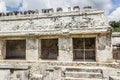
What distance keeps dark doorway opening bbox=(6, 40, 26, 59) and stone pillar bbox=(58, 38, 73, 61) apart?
4.65m

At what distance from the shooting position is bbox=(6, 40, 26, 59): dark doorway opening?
14854mm

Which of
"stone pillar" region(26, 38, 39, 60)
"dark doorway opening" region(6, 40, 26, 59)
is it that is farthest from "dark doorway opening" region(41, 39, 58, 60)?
"stone pillar" region(26, 38, 39, 60)

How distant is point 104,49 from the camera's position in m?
10.6

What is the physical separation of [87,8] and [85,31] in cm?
192

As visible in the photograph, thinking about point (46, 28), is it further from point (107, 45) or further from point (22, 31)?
point (107, 45)

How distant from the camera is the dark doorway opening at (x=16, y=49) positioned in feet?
48.7

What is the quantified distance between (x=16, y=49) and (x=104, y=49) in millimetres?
7581

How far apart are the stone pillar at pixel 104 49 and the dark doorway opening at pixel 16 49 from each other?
660 centimetres

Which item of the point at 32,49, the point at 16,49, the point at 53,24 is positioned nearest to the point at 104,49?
the point at 53,24

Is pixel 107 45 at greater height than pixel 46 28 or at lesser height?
lesser

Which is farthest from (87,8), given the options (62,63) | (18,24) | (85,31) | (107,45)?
(18,24)

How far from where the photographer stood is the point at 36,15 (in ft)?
42.0

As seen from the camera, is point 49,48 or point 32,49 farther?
point 49,48

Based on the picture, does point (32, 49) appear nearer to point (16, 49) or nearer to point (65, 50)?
point (65, 50)
